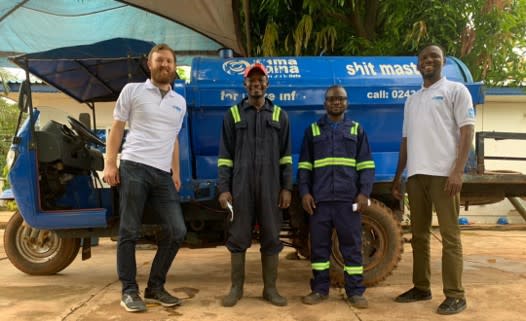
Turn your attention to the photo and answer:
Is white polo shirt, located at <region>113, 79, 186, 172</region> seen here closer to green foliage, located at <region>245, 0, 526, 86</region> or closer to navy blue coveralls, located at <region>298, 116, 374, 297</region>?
navy blue coveralls, located at <region>298, 116, 374, 297</region>

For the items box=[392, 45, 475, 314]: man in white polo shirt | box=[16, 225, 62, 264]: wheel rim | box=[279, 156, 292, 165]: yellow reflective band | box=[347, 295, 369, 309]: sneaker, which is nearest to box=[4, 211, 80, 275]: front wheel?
box=[16, 225, 62, 264]: wheel rim

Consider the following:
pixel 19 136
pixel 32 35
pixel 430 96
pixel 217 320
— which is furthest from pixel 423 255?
pixel 32 35

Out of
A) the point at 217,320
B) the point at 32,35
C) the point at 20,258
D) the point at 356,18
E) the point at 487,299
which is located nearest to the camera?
the point at 217,320

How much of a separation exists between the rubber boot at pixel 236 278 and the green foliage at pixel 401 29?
3.64 meters

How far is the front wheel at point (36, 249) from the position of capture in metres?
→ 4.71

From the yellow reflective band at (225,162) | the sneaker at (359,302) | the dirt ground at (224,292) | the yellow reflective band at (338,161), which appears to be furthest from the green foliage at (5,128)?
the sneaker at (359,302)

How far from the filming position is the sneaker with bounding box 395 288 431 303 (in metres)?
3.71

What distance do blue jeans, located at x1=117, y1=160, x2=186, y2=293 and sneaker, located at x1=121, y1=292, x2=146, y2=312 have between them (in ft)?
0.12

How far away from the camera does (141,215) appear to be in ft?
11.5

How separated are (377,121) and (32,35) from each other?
6.40 m

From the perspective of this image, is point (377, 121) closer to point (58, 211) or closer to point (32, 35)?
point (58, 211)

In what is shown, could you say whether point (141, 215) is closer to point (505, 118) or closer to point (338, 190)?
point (338, 190)

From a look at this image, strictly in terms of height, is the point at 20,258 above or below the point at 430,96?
below

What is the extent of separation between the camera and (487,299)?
3.80 metres
